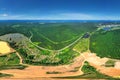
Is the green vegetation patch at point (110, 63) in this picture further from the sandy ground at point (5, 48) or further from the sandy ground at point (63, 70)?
the sandy ground at point (5, 48)

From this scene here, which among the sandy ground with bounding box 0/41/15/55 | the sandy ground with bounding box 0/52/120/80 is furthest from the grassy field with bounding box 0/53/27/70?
the sandy ground with bounding box 0/52/120/80

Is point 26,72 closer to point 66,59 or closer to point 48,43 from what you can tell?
point 66,59

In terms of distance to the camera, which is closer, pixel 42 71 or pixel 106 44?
pixel 42 71

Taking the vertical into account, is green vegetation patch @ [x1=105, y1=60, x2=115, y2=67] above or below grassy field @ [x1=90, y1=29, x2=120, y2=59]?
below

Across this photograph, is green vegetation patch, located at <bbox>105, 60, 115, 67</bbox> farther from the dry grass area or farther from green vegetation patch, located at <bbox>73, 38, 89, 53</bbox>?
green vegetation patch, located at <bbox>73, 38, 89, 53</bbox>

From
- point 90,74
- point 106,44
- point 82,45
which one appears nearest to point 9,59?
point 82,45

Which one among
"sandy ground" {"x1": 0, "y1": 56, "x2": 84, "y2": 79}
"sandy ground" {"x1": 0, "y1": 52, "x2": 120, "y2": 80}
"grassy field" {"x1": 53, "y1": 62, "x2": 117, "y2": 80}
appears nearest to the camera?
"grassy field" {"x1": 53, "y1": 62, "x2": 117, "y2": 80}

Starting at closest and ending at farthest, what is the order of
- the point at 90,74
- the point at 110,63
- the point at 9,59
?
the point at 90,74 → the point at 110,63 → the point at 9,59

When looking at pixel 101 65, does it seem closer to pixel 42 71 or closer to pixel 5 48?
pixel 42 71
